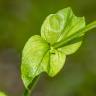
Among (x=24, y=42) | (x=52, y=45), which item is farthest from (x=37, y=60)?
(x=24, y=42)

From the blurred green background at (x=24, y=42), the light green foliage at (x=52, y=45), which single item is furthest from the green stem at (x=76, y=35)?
the blurred green background at (x=24, y=42)

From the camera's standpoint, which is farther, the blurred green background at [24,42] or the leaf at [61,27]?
the blurred green background at [24,42]

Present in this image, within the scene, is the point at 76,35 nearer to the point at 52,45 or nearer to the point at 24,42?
the point at 52,45

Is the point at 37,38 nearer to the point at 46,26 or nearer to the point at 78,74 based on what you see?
the point at 46,26

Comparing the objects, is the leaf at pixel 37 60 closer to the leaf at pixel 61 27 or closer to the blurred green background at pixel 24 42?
the leaf at pixel 61 27

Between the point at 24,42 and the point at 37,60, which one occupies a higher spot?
the point at 37,60

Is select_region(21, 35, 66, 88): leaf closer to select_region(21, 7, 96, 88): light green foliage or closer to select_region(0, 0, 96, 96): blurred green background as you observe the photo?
select_region(21, 7, 96, 88): light green foliage

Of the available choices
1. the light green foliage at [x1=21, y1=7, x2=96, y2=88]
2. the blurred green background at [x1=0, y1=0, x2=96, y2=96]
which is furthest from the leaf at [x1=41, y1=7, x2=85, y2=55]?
the blurred green background at [x1=0, y1=0, x2=96, y2=96]
